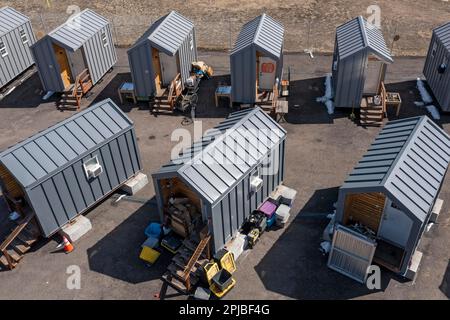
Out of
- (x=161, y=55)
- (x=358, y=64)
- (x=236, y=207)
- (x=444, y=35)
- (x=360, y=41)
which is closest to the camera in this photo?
(x=236, y=207)

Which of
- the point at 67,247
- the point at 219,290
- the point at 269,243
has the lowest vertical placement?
the point at 269,243

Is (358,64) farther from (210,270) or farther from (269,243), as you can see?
(210,270)

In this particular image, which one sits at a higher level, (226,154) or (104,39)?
(226,154)

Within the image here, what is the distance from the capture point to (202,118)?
2844 cm

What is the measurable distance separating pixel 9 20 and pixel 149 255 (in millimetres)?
23673

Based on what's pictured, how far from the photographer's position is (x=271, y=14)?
4250cm

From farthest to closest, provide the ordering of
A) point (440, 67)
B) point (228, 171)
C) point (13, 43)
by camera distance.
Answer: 1. point (13, 43)
2. point (440, 67)
3. point (228, 171)

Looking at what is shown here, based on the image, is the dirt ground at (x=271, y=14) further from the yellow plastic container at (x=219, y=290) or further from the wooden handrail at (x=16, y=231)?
the yellow plastic container at (x=219, y=290)

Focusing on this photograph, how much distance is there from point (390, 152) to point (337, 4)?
30788 millimetres

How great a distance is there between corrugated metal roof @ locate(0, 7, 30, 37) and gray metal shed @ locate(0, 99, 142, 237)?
627 inches

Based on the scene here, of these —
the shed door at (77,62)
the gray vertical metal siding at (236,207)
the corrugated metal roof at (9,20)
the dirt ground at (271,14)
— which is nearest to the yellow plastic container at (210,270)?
the gray vertical metal siding at (236,207)

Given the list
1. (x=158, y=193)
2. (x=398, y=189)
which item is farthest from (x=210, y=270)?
(x=398, y=189)

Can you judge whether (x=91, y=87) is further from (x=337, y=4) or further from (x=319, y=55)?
(x=337, y=4)

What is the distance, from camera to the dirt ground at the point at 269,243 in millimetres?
17547
